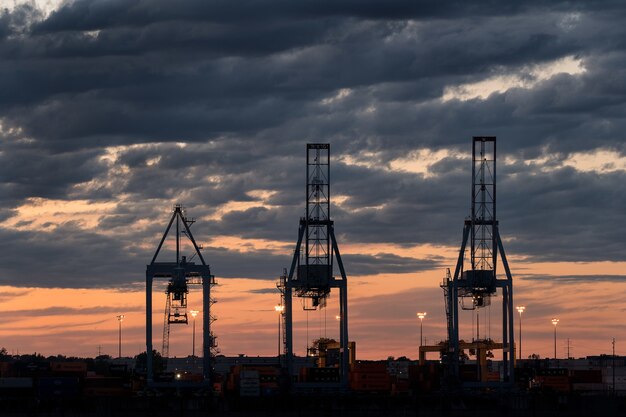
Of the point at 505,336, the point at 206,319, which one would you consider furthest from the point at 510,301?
the point at 206,319

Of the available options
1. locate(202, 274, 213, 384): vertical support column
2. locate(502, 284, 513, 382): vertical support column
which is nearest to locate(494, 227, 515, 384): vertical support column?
locate(502, 284, 513, 382): vertical support column

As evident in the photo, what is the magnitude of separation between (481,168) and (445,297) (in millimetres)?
16745

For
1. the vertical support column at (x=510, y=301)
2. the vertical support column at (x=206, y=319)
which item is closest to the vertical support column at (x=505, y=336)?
Answer: the vertical support column at (x=510, y=301)

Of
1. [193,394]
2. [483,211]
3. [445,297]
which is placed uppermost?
[483,211]

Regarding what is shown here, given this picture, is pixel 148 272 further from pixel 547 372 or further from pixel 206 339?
pixel 547 372

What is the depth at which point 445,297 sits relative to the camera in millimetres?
163375

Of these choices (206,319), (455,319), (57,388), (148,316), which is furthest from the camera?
(455,319)

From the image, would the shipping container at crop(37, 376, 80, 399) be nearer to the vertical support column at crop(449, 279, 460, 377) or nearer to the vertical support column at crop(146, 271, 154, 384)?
the vertical support column at crop(146, 271, 154, 384)

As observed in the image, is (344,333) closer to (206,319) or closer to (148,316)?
(206,319)

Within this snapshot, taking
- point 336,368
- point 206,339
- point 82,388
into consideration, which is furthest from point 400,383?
point 82,388

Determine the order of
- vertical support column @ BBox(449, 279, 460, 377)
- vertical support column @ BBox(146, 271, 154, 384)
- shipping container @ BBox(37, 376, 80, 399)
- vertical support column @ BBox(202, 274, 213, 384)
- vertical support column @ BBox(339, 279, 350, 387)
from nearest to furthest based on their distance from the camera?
shipping container @ BBox(37, 376, 80, 399), vertical support column @ BBox(339, 279, 350, 387), vertical support column @ BBox(146, 271, 154, 384), vertical support column @ BBox(202, 274, 213, 384), vertical support column @ BBox(449, 279, 460, 377)

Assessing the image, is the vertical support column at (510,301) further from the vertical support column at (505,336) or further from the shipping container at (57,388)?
the shipping container at (57,388)

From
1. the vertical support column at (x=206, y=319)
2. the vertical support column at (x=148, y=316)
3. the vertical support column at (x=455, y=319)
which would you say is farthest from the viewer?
the vertical support column at (x=455, y=319)

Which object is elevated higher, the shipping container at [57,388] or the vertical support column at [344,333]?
the vertical support column at [344,333]
